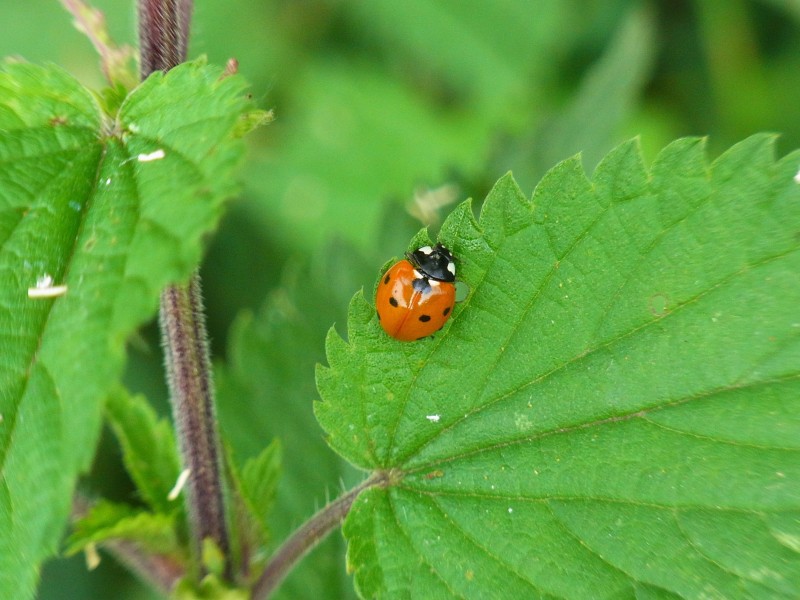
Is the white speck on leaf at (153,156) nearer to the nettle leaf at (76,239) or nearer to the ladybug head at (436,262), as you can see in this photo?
the nettle leaf at (76,239)

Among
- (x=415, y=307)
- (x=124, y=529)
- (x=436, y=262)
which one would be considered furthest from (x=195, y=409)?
(x=436, y=262)

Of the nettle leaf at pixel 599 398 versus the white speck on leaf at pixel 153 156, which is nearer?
the white speck on leaf at pixel 153 156

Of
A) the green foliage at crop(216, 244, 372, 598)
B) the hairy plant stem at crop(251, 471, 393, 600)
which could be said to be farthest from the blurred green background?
the hairy plant stem at crop(251, 471, 393, 600)

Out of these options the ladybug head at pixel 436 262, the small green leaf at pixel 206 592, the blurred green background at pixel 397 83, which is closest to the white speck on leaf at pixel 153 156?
the ladybug head at pixel 436 262

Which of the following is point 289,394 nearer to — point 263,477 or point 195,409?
point 263,477

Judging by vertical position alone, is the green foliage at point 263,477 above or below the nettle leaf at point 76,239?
below

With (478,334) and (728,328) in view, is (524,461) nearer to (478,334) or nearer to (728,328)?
(478,334)
